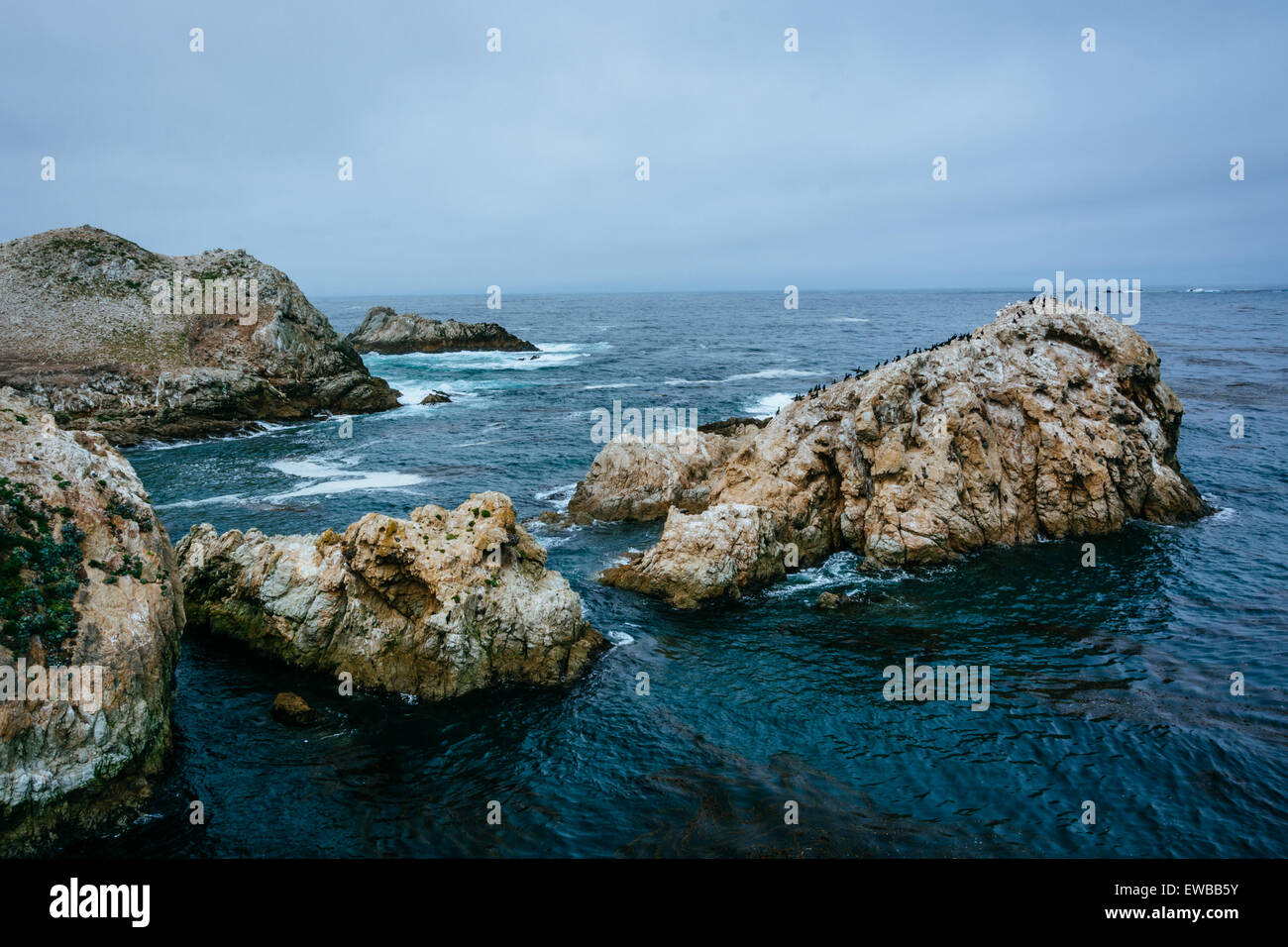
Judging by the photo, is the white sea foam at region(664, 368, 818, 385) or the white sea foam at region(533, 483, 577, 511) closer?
the white sea foam at region(533, 483, 577, 511)

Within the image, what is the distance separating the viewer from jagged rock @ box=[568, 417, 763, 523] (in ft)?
139

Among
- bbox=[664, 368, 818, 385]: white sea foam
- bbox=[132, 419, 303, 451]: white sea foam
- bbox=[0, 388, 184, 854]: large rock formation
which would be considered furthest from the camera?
bbox=[664, 368, 818, 385]: white sea foam

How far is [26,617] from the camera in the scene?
727 inches

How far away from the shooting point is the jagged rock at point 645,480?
42375mm

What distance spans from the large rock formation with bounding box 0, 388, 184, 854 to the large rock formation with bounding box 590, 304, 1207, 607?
59.8 feet

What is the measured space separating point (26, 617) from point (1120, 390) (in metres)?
48.7

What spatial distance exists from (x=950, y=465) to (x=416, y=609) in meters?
25.8

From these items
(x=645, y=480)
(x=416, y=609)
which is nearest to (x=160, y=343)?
(x=645, y=480)

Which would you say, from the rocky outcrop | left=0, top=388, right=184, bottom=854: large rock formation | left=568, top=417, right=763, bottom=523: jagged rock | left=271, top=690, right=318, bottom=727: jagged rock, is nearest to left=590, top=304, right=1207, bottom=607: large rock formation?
left=568, top=417, right=763, bottom=523: jagged rock

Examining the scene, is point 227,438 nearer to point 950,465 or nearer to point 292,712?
point 292,712

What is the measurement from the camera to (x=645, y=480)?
43.3 m

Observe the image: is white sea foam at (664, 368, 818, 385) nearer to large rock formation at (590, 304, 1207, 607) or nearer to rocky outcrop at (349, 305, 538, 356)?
rocky outcrop at (349, 305, 538, 356)
